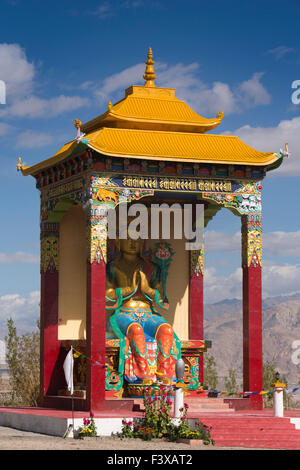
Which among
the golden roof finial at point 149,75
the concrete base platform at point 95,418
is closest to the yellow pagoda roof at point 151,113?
the golden roof finial at point 149,75

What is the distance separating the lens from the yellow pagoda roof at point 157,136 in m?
22.3

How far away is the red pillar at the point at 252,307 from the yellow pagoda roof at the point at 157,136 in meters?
1.53

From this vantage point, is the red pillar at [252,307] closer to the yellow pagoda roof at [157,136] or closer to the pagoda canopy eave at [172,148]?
the pagoda canopy eave at [172,148]

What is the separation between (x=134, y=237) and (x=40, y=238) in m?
2.24

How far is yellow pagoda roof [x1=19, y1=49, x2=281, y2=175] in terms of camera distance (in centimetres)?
2230

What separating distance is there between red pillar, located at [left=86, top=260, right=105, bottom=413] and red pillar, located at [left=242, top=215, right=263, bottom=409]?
3.30 metres

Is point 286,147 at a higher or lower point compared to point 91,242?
higher

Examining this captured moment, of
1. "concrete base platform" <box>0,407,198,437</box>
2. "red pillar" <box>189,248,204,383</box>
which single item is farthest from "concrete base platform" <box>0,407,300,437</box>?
"red pillar" <box>189,248,204,383</box>

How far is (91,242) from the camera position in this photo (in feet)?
71.6

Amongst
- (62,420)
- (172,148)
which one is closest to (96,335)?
(62,420)

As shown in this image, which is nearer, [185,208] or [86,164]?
[86,164]
